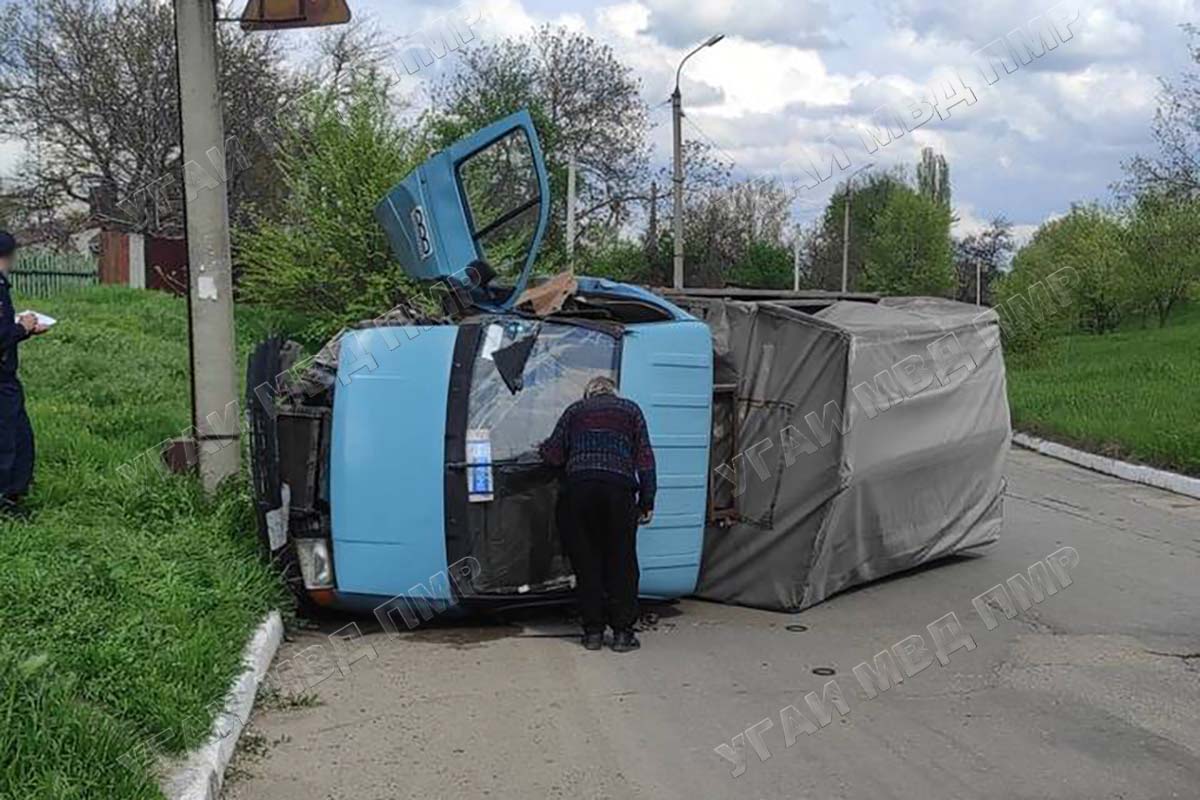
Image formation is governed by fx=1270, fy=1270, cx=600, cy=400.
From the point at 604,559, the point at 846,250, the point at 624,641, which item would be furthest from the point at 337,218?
the point at 846,250

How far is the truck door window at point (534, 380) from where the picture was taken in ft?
22.5

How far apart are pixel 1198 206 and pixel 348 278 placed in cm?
1594

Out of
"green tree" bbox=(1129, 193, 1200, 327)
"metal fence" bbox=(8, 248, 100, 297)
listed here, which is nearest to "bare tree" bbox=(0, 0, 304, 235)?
"metal fence" bbox=(8, 248, 100, 297)

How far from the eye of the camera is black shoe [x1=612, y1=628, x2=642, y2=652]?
270 inches

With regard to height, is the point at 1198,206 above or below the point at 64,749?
above

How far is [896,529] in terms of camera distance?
27.1 feet

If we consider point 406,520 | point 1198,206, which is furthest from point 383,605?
point 1198,206

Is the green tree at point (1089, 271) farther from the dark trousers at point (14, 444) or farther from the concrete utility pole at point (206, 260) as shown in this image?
the dark trousers at point (14, 444)

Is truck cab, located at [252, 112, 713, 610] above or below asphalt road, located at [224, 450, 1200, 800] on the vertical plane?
above

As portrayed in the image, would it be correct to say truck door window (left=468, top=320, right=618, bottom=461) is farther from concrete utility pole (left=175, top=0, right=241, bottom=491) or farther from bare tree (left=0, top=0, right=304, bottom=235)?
bare tree (left=0, top=0, right=304, bottom=235)

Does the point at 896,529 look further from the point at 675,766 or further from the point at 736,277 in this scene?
the point at 736,277

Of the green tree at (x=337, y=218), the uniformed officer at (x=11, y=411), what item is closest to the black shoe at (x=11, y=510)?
the uniformed officer at (x=11, y=411)

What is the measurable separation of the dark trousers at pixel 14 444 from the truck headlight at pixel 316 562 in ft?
5.92

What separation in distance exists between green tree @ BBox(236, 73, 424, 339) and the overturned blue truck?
11632 mm
